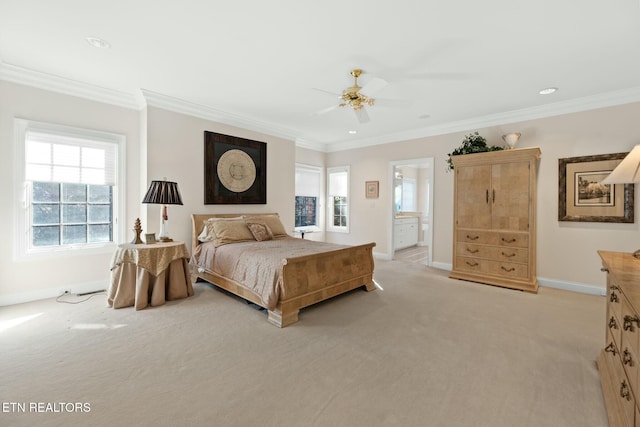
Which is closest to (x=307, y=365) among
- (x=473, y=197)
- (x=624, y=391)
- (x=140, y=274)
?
(x=624, y=391)

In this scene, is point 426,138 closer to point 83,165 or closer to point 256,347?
point 256,347

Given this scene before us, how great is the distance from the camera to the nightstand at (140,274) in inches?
124

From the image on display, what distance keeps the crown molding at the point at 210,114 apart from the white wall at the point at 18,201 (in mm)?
446

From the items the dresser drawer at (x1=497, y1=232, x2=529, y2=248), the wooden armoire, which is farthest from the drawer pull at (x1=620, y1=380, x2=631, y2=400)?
the dresser drawer at (x1=497, y1=232, x2=529, y2=248)

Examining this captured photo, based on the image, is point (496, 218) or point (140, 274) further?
point (496, 218)

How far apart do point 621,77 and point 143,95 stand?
5.86m

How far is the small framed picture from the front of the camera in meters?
6.25

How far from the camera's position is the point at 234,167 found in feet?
16.0

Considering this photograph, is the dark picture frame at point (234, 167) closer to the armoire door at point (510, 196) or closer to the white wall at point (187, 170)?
the white wall at point (187, 170)

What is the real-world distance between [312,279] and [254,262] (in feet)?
2.23

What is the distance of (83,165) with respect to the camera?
3684 mm

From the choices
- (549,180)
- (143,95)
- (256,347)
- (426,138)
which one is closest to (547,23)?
(549,180)

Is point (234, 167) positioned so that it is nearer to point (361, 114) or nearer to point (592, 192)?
point (361, 114)

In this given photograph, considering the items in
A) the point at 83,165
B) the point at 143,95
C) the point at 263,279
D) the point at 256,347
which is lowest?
the point at 256,347
